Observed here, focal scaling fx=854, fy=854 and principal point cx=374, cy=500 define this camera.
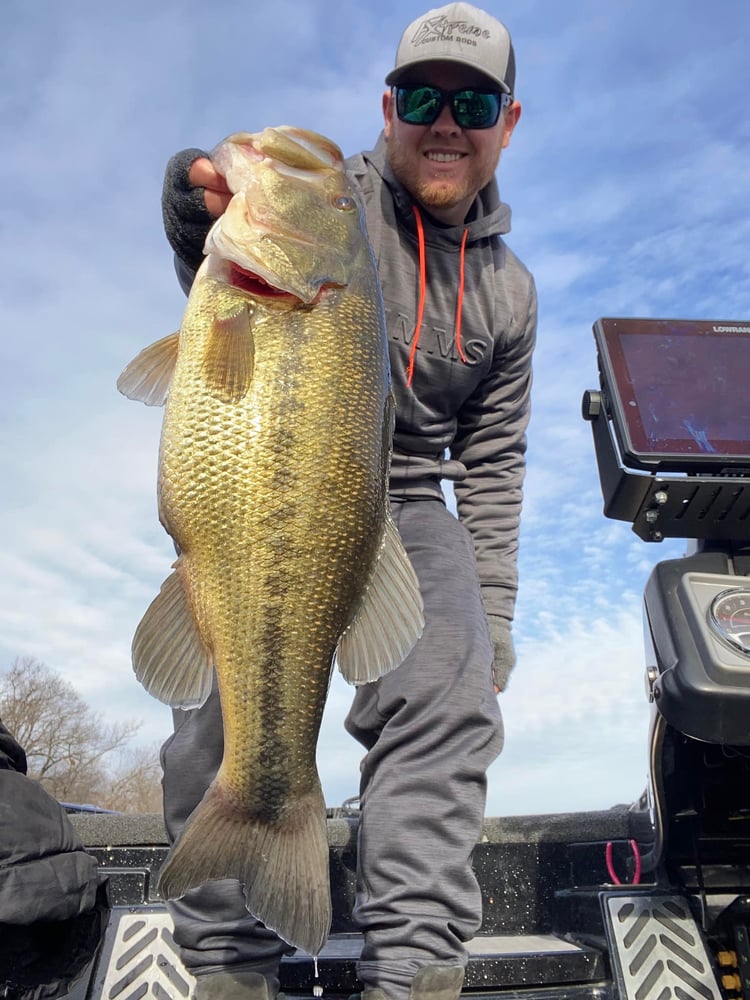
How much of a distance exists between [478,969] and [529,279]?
7.96 feet

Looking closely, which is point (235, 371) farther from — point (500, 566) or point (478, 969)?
point (478, 969)

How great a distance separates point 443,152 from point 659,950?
2647 millimetres

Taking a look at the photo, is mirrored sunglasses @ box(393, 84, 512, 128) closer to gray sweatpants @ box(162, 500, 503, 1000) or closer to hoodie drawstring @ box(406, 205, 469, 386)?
hoodie drawstring @ box(406, 205, 469, 386)

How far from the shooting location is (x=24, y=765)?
80.9 inches

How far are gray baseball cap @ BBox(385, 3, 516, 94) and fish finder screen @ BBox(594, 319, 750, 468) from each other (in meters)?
1.06

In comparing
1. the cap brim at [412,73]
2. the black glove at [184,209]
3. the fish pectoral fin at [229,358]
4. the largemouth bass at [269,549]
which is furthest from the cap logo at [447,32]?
the fish pectoral fin at [229,358]

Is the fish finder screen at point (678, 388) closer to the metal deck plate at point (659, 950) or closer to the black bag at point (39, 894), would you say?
the metal deck plate at point (659, 950)

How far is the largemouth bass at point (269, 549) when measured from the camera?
6.07 feet

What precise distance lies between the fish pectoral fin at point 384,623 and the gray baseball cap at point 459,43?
69.2 inches

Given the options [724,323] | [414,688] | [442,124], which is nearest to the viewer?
[414,688]

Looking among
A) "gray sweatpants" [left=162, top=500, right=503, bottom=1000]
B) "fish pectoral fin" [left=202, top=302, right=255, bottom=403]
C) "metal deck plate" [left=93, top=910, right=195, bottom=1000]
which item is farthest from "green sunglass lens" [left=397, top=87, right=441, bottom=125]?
"metal deck plate" [left=93, top=910, right=195, bottom=1000]

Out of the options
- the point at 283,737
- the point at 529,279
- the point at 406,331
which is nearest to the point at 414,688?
the point at 283,737

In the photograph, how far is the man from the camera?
2125 millimetres

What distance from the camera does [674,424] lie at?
2.52 meters
